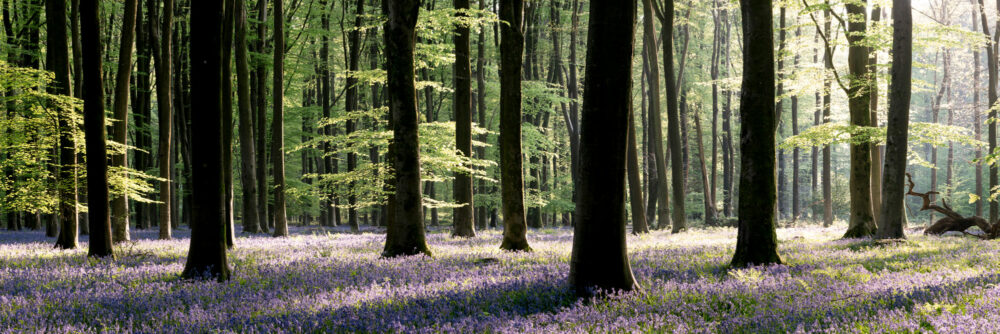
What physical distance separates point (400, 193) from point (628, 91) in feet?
19.1

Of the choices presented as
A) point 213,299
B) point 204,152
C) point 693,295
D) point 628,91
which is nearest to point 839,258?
point 693,295

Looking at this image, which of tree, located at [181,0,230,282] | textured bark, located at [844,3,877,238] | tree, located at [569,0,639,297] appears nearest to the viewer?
tree, located at [569,0,639,297]

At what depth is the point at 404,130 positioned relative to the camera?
11.0m

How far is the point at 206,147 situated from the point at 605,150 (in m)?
6.15

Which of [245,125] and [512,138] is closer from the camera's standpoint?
[512,138]

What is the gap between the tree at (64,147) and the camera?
13133 millimetres

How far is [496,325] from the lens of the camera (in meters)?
4.81

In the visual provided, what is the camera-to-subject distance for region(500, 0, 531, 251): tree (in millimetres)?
12836

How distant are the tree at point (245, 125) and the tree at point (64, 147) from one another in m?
4.92

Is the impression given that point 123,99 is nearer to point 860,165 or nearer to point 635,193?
point 635,193

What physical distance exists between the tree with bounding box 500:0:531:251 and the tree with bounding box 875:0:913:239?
8.30m

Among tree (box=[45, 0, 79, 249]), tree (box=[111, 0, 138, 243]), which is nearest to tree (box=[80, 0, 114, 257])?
tree (box=[45, 0, 79, 249])

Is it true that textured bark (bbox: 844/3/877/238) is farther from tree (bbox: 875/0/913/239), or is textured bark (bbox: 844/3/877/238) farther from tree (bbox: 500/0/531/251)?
tree (bbox: 500/0/531/251)

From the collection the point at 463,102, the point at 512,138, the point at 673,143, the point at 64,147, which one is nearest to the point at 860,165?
the point at 673,143
